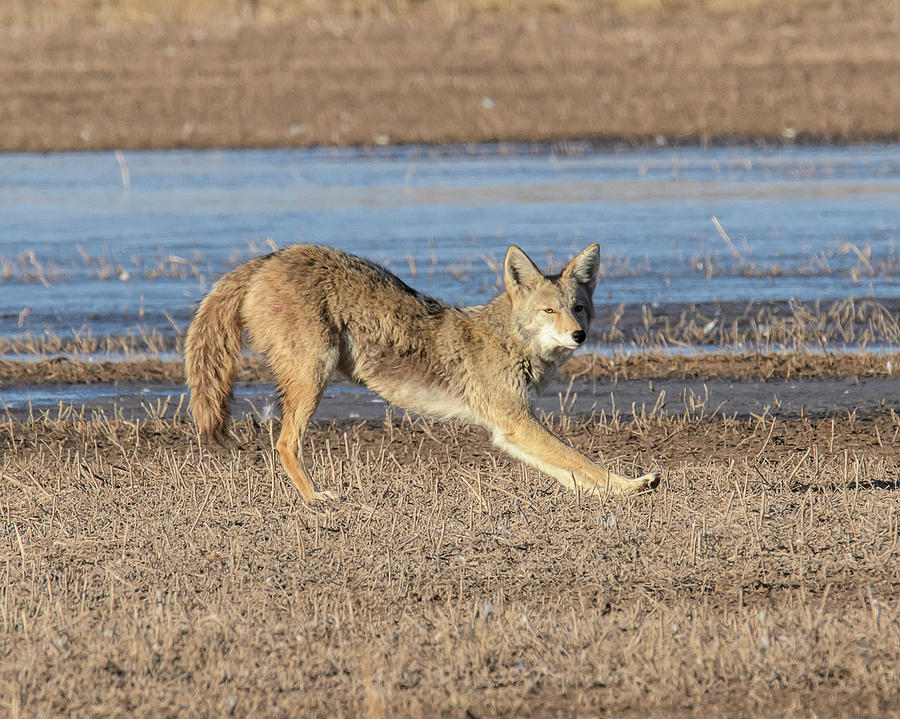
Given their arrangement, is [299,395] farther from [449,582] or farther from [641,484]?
[449,582]

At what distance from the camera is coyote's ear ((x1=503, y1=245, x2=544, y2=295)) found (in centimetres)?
796

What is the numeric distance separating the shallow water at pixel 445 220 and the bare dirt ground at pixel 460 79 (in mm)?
1192

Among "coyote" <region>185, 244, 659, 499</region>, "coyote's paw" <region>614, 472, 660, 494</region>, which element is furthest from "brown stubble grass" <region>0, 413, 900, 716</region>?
"coyote" <region>185, 244, 659, 499</region>

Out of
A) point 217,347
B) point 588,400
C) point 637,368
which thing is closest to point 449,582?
point 217,347

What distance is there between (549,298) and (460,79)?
2276 centimetres

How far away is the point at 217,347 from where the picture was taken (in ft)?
25.9

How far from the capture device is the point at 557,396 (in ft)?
35.8

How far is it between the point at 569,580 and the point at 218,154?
70.4 ft

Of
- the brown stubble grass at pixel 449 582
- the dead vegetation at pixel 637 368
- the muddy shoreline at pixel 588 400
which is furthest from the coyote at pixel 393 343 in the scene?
the dead vegetation at pixel 637 368

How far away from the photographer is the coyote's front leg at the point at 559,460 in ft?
24.6

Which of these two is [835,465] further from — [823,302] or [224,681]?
[823,302]

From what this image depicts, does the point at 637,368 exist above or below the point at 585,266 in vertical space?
below

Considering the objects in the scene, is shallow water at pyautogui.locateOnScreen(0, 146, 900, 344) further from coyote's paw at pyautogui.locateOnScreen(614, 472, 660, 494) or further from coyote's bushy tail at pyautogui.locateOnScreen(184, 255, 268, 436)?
coyote's paw at pyautogui.locateOnScreen(614, 472, 660, 494)

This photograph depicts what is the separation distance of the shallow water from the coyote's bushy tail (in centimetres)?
506
